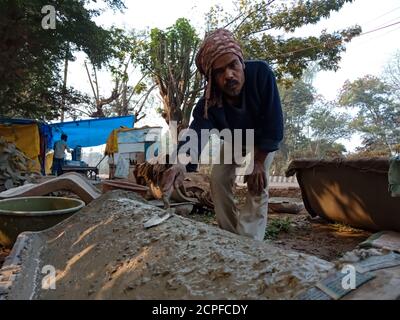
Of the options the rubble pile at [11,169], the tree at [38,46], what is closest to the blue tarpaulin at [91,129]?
A: the tree at [38,46]

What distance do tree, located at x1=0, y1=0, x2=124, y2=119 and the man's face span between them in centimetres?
414

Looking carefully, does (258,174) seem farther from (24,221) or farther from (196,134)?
(24,221)

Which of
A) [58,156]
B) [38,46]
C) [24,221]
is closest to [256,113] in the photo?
[24,221]

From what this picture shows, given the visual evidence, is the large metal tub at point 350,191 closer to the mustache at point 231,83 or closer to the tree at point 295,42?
the mustache at point 231,83

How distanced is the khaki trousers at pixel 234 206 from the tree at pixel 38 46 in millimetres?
4252

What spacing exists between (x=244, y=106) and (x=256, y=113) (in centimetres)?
9

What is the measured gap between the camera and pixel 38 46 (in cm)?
557

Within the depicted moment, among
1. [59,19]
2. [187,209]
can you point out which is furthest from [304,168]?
[59,19]

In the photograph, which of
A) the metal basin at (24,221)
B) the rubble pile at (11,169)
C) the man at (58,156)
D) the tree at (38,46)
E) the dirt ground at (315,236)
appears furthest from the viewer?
the man at (58,156)

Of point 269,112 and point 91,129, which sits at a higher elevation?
point 91,129

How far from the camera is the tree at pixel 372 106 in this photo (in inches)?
741

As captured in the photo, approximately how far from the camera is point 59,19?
544 cm
